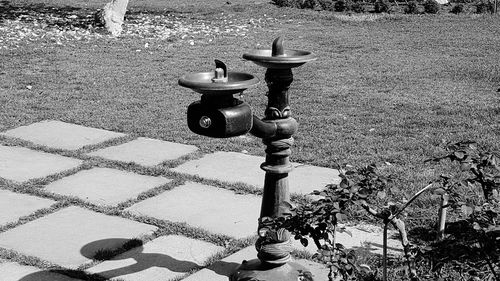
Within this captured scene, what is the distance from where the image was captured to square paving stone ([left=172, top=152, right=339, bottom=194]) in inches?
207

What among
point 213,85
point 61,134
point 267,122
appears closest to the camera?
point 213,85

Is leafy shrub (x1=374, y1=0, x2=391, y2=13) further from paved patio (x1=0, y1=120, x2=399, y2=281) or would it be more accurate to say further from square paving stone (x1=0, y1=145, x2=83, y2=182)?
square paving stone (x1=0, y1=145, x2=83, y2=182)

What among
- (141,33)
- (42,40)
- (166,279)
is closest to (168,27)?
(141,33)

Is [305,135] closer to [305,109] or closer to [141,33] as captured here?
[305,109]

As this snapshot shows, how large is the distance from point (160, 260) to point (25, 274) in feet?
2.32

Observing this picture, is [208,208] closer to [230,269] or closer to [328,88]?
[230,269]

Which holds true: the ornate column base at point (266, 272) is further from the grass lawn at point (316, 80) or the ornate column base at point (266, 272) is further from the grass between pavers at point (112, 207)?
the grass lawn at point (316, 80)

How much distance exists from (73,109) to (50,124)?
63 centimetres

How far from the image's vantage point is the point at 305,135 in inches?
258

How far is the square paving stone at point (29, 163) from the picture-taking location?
5.51m

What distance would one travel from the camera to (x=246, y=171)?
555 cm

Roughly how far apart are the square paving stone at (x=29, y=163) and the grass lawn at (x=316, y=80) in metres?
0.47

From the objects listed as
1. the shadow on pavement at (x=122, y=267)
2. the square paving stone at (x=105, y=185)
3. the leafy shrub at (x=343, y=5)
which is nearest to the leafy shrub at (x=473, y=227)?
the shadow on pavement at (x=122, y=267)

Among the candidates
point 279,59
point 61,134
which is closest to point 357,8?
point 61,134
